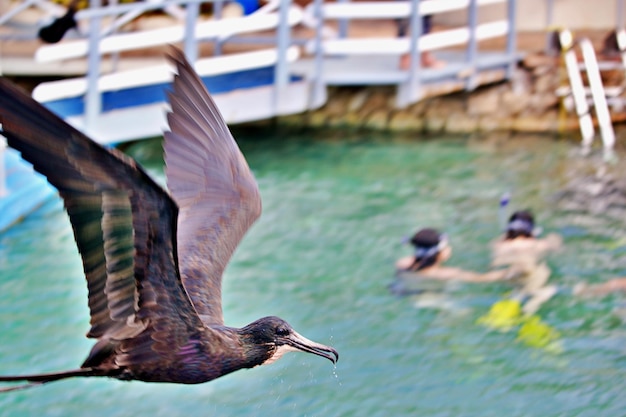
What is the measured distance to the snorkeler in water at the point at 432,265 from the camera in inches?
264

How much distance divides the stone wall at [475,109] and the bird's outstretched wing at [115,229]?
748 cm

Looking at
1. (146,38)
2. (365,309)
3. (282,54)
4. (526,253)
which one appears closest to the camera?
(365,309)

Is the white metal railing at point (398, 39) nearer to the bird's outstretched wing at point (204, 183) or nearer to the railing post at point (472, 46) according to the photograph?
the railing post at point (472, 46)

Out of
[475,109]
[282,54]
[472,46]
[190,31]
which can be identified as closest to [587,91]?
[475,109]

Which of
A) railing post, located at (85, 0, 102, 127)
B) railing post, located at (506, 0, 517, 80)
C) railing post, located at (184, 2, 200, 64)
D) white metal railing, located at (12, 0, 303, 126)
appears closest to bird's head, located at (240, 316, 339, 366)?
white metal railing, located at (12, 0, 303, 126)

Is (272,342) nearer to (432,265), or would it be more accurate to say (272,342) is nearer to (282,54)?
(432,265)

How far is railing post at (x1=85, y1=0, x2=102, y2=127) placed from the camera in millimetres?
8344

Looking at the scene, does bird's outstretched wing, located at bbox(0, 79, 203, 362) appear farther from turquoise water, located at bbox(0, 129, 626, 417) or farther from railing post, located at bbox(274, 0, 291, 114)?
railing post, located at bbox(274, 0, 291, 114)

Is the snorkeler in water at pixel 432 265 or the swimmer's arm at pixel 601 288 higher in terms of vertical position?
the snorkeler in water at pixel 432 265

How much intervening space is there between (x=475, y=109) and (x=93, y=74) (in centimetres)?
425

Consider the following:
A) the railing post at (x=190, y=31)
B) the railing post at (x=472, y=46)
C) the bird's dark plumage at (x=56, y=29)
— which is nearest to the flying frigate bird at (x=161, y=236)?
the railing post at (x=190, y=31)

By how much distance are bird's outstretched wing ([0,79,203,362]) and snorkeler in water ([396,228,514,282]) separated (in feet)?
10.2

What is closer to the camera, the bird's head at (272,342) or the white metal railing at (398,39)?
the bird's head at (272,342)

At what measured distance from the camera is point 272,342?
151 inches
